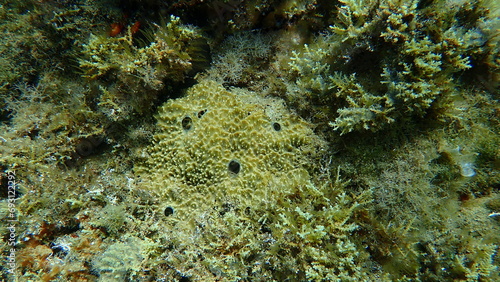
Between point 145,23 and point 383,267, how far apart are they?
167 inches

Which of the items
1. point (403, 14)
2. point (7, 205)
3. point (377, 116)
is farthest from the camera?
point (7, 205)

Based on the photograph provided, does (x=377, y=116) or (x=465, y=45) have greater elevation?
(x=465, y=45)

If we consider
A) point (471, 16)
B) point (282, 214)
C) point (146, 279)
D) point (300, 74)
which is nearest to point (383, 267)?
point (282, 214)

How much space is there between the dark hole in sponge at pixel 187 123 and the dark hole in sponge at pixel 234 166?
2.54 feet

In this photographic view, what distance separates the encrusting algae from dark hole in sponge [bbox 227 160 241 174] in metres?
0.01

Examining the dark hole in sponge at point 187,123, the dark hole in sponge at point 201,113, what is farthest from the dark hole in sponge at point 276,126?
the dark hole in sponge at point 187,123

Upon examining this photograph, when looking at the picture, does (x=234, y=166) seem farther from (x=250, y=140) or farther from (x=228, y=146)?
(x=250, y=140)

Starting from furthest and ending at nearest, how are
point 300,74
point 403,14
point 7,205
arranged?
point 300,74 → point 7,205 → point 403,14

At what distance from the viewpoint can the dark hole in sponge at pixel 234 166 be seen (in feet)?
10.2

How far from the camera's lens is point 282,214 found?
2.76 meters

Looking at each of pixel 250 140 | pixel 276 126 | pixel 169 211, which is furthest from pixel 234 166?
pixel 169 211

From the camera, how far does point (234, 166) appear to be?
314 centimetres

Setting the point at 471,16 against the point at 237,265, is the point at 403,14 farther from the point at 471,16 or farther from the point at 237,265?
the point at 237,265

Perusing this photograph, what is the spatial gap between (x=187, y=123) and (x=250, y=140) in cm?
92
